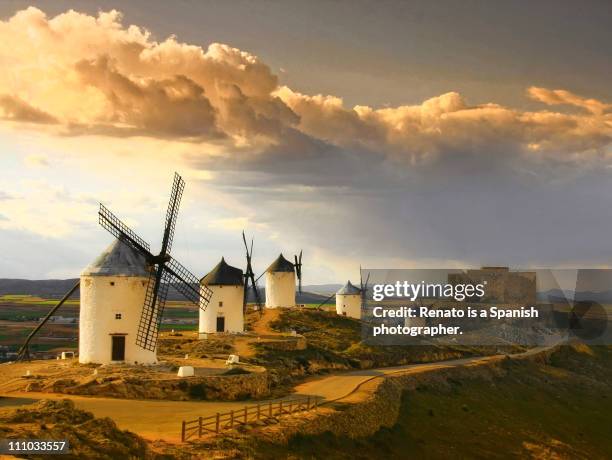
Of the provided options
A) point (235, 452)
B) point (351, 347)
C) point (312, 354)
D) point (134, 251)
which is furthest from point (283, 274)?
point (235, 452)

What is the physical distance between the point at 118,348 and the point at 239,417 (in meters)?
14.2

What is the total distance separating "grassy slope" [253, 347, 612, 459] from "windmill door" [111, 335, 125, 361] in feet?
51.8

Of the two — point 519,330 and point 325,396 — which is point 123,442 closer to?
point 325,396

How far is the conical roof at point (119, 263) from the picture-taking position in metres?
44.1

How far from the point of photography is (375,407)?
41.0m

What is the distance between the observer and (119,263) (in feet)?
146

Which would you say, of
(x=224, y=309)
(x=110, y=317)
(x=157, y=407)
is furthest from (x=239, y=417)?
A: (x=224, y=309)

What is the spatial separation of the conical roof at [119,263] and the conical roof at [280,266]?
41.8 meters

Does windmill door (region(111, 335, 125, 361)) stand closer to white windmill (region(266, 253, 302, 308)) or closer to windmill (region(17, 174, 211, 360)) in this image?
windmill (region(17, 174, 211, 360))

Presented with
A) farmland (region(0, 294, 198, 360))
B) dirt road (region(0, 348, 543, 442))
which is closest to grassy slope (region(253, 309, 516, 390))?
dirt road (region(0, 348, 543, 442))

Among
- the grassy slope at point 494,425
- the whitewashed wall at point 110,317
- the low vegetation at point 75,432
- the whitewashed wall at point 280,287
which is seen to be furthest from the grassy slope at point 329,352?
the low vegetation at point 75,432

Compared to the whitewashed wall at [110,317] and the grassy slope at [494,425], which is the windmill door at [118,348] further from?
the grassy slope at [494,425]

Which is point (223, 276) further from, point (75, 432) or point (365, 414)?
point (75, 432)

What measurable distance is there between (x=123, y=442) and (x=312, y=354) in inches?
1394
